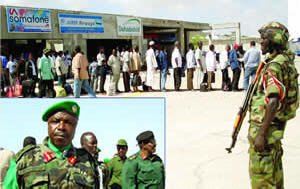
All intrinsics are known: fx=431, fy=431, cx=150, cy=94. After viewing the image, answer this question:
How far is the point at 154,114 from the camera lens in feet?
7.37

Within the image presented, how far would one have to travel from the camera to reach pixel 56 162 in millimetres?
1784

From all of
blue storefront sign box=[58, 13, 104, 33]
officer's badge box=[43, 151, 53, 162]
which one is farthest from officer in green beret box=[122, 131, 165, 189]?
blue storefront sign box=[58, 13, 104, 33]

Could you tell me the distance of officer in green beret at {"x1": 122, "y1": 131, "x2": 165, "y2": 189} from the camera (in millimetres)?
2278

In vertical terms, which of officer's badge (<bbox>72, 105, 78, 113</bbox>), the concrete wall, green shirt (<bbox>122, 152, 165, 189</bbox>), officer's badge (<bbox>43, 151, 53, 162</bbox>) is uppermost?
the concrete wall

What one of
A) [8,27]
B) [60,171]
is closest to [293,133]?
[60,171]

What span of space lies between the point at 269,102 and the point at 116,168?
122 centimetres

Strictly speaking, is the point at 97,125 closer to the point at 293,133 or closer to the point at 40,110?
the point at 40,110

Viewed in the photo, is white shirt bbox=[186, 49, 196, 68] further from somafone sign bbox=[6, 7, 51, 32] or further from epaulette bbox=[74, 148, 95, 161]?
epaulette bbox=[74, 148, 95, 161]

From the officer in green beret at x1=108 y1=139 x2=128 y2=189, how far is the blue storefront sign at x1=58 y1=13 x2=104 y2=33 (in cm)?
1993

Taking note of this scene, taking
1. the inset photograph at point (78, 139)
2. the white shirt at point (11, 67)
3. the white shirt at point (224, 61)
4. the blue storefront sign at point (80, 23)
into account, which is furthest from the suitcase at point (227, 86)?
the blue storefront sign at point (80, 23)

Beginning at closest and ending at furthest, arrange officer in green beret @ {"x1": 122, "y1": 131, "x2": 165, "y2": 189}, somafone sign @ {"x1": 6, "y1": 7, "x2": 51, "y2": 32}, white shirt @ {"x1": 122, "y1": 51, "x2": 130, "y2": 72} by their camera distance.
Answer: officer in green beret @ {"x1": 122, "y1": 131, "x2": 165, "y2": 189} < white shirt @ {"x1": 122, "y1": 51, "x2": 130, "y2": 72} < somafone sign @ {"x1": 6, "y1": 7, "x2": 51, "y2": 32}

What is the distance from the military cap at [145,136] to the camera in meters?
2.21

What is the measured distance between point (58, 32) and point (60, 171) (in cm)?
2069

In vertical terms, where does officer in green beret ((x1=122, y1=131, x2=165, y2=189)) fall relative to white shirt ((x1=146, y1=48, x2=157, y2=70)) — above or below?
below
